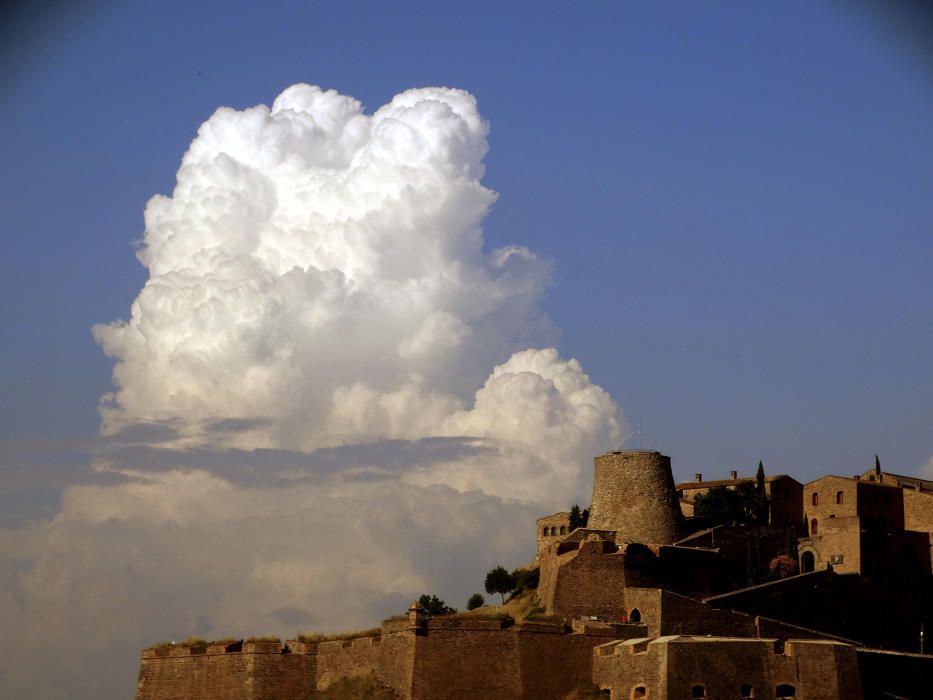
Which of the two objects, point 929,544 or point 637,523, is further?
point 929,544

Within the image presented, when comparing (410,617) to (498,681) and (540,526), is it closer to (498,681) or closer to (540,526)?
(498,681)

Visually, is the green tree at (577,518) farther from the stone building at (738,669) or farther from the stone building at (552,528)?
the stone building at (738,669)

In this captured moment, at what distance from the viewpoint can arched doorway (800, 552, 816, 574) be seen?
209 feet

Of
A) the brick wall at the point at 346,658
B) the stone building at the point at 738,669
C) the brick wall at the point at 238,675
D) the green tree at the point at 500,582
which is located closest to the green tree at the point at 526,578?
the green tree at the point at 500,582

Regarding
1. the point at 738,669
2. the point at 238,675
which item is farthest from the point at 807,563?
Answer: the point at 238,675

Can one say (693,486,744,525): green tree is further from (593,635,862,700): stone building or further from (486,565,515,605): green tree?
(593,635,862,700): stone building

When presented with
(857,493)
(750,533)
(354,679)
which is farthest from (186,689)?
(857,493)

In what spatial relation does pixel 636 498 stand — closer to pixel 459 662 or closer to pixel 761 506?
pixel 761 506

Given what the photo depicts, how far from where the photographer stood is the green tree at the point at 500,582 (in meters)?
65.2

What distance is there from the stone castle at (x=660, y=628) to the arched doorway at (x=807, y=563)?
0.18ft

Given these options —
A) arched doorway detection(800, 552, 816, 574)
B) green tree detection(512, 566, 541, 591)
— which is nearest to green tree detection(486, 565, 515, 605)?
green tree detection(512, 566, 541, 591)

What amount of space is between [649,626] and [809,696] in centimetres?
657

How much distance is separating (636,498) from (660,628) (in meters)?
11.5

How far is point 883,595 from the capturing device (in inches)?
2360
